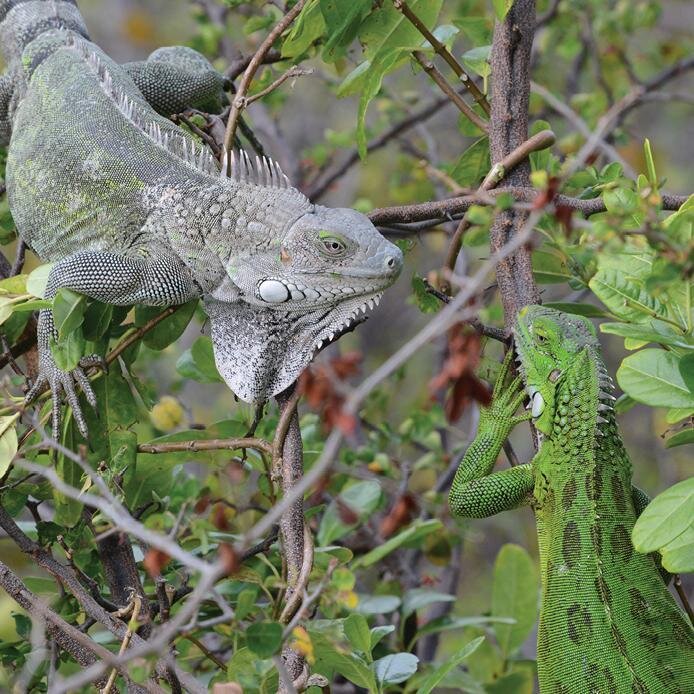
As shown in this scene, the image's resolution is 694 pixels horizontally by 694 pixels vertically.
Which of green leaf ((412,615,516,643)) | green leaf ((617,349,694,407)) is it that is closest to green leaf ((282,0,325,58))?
green leaf ((617,349,694,407))

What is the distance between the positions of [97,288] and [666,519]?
1754 millimetres

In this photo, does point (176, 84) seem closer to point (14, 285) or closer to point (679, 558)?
point (14, 285)

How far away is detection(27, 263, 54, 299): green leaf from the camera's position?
306cm

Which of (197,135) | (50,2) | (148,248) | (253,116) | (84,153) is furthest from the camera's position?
(253,116)

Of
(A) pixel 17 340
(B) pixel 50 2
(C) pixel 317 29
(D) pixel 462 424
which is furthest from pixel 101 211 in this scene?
(D) pixel 462 424

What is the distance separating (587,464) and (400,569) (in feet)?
4.40

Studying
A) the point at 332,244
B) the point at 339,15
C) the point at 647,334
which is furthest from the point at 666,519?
the point at 339,15

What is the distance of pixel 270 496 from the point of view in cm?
349

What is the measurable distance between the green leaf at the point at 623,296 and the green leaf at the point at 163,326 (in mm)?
1417

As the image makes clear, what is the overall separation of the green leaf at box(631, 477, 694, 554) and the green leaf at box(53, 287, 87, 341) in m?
1.69

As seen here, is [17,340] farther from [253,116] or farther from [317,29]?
[253,116]

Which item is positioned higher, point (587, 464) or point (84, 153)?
point (84, 153)

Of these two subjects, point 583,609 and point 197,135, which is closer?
point 583,609

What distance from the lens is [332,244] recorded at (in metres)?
3.03
